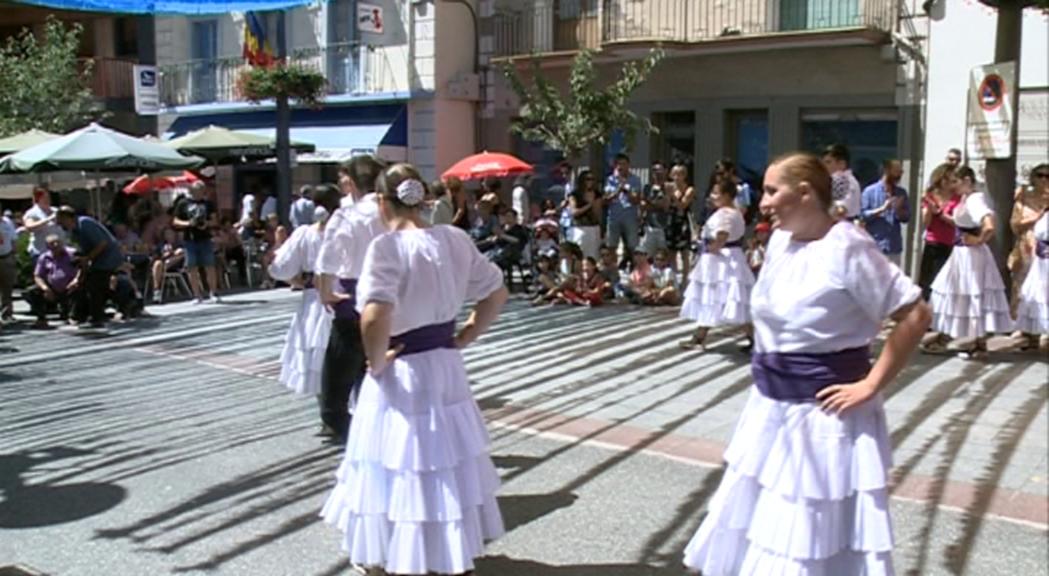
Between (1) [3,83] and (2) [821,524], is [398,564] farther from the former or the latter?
(1) [3,83]

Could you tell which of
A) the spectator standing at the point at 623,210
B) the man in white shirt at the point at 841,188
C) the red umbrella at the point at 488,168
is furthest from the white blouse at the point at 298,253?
the red umbrella at the point at 488,168

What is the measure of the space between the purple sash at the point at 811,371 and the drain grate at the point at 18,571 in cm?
338

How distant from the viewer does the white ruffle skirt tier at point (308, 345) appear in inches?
263

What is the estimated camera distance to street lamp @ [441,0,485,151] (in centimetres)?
2389

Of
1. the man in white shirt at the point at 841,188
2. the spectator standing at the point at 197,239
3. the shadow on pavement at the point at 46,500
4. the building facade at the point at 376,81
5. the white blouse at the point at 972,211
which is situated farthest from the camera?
the building facade at the point at 376,81

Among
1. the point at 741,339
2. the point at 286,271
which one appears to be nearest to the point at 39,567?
the point at 286,271

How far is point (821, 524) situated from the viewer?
3088 millimetres

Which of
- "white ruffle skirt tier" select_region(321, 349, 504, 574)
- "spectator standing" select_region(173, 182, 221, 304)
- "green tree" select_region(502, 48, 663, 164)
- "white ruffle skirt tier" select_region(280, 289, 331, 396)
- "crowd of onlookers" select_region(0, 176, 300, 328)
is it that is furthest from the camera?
"green tree" select_region(502, 48, 663, 164)

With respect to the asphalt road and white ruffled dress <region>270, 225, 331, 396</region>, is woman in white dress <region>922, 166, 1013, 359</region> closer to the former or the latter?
the asphalt road

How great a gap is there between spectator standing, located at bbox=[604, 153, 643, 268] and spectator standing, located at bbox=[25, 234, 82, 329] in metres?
7.24

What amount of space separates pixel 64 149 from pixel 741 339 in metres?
10.5

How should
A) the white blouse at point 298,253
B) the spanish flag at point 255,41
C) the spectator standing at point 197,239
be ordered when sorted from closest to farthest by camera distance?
the white blouse at point 298,253
the spectator standing at point 197,239
the spanish flag at point 255,41

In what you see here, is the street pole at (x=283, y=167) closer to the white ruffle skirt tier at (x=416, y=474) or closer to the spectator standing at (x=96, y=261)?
the spectator standing at (x=96, y=261)

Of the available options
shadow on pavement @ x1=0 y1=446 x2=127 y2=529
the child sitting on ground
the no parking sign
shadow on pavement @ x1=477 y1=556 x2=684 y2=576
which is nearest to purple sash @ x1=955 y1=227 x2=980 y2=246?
the child sitting on ground
